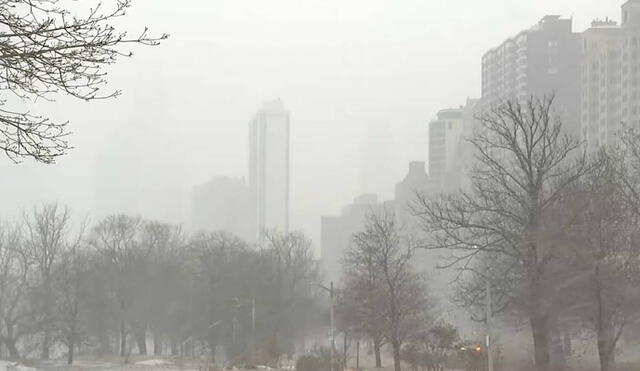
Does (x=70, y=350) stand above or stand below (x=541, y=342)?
below

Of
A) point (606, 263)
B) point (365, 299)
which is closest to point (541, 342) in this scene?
point (606, 263)

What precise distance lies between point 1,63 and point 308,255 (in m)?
76.9

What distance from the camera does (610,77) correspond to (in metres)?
91.2

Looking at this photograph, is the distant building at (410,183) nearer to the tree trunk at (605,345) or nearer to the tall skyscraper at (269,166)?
the tall skyscraper at (269,166)

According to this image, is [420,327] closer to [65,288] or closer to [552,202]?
[552,202]

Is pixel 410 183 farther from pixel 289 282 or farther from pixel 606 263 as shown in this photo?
pixel 606 263

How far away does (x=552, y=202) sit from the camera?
27.4 metres

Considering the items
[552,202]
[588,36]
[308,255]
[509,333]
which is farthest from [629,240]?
[588,36]

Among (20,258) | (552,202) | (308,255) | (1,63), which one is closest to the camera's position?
(1,63)

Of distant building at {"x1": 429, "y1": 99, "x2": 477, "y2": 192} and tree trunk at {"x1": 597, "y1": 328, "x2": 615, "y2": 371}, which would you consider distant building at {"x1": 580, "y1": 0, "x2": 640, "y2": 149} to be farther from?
tree trunk at {"x1": 597, "y1": 328, "x2": 615, "y2": 371}

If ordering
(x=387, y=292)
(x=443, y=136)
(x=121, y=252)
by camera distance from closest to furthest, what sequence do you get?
(x=387, y=292), (x=121, y=252), (x=443, y=136)

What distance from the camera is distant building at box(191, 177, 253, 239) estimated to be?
4518 inches

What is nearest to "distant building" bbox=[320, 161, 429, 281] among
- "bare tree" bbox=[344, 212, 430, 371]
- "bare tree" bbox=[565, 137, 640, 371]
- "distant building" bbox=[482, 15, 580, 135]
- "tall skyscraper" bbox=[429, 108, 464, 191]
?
"tall skyscraper" bbox=[429, 108, 464, 191]

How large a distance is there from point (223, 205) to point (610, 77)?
55.8 m
